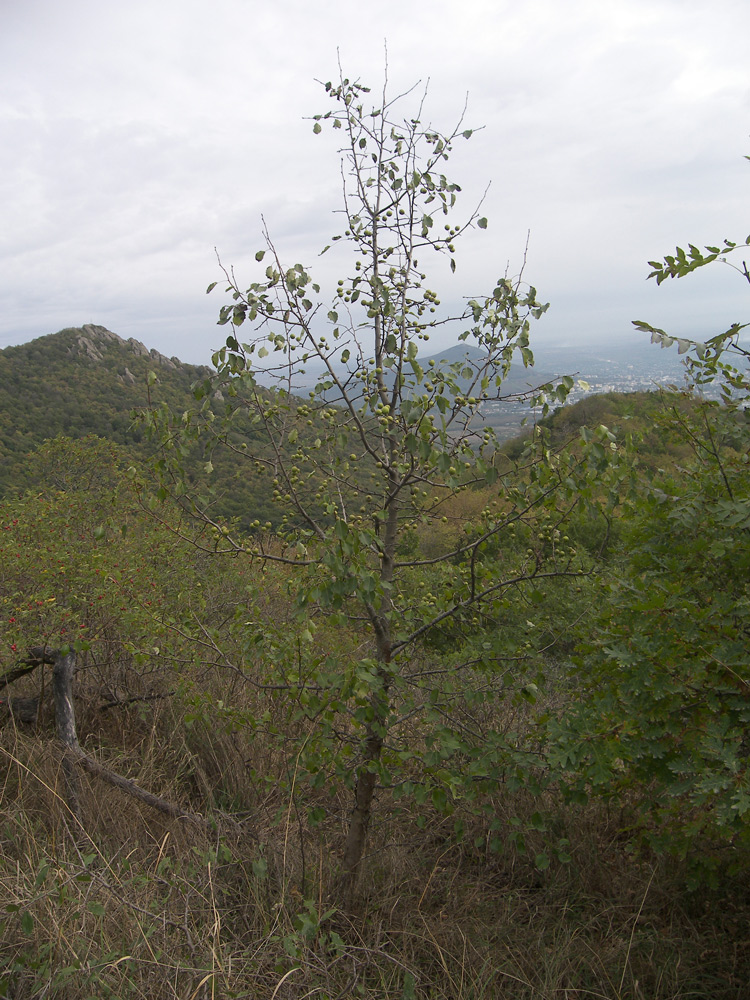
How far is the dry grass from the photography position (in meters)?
1.94

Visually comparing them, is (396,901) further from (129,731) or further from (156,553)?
(156,553)

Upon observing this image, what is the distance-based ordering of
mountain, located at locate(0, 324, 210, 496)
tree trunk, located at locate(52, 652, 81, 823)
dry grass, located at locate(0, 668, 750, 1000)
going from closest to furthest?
dry grass, located at locate(0, 668, 750, 1000)
tree trunk, located at locate(52, 652, 81, 823)
mountain, located at locate(0, 324, 210, 496)

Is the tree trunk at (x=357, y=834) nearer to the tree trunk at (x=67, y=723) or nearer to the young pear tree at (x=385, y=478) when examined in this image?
the young pear tree at (x=385, y=478)

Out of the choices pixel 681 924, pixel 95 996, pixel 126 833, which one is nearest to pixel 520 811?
pixel 681 924

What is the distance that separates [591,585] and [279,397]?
153 cm

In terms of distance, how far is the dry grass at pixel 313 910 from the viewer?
1.94 m

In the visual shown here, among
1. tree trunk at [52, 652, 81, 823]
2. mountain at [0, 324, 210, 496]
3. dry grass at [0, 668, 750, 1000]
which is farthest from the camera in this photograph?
mountain at [0, 324, 210, 496]

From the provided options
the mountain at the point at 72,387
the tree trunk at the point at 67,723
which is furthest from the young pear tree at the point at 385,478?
the mountain at the point at 72,387

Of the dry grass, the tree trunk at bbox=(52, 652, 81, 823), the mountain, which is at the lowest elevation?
the dry grass

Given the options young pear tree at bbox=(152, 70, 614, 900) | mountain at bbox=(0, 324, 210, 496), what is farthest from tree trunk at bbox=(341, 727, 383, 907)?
mountain at bbox=(0, 324, 210, 496)

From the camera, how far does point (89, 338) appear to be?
36500 mm

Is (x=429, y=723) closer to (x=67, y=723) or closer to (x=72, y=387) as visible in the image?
(x=67, y=723)

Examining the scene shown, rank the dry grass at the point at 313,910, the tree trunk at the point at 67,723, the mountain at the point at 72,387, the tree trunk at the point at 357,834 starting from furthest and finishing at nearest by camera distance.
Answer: the mountain at the point at 72,387 < the tree trunk at the point at 67,723 < the tree trunk at the point at 357,834 < the dry grass at the point at 313,910

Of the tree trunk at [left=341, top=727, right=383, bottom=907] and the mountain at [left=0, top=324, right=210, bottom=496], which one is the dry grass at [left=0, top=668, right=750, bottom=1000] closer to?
the tree trunk at [left=341, top=727, right=383, bottom=907]
